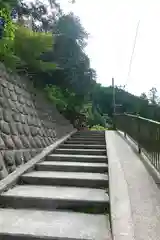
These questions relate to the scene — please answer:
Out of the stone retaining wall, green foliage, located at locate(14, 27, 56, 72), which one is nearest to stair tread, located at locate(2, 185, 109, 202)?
the stone retaining wall

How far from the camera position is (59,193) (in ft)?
10.4

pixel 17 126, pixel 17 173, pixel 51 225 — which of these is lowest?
pixel 51 225

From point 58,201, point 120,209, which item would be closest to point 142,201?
point 120,209

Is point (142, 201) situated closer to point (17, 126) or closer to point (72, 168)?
point (72, 168)

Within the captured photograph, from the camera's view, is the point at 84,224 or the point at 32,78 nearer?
the point at 84,224

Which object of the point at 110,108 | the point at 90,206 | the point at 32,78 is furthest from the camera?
the point at 110,108

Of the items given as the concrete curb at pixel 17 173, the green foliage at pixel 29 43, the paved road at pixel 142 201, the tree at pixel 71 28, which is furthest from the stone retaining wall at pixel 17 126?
the tree at pixel 71 28

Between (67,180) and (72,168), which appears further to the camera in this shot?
(72,168)

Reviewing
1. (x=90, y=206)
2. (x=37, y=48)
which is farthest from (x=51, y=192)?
(x=37, y=48)

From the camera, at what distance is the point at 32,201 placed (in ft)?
9.62

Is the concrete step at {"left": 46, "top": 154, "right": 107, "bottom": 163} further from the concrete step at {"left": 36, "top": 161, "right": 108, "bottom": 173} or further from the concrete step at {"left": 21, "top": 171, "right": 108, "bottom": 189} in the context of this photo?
the concrete step at {"left": 21, "top": 171, "right": 108, "bottom": 189}

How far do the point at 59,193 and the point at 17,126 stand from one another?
1.79 metres

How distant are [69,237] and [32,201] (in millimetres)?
866

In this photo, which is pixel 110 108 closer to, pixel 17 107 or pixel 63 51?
pixel 63 51
